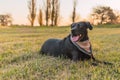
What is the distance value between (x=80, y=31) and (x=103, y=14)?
148ft

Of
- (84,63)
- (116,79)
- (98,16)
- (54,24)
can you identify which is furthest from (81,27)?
(98,16)

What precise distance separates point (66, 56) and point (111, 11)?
44225mm

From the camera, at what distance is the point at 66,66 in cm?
504

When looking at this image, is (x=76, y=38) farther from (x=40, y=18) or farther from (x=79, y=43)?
(x=40, y=18)

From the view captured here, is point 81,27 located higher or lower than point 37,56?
higher

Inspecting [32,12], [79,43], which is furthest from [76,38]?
[32,12]

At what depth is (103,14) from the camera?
49.5m

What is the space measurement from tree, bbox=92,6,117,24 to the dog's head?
4180 centimetres

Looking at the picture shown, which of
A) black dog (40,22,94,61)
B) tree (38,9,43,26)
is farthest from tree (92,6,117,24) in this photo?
black dog (40,22,94,61)

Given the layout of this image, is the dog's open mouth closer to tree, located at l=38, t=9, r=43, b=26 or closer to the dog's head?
the dog's head

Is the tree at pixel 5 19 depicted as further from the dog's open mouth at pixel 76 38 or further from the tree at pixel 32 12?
the dog's open mouth at pixel 76 38

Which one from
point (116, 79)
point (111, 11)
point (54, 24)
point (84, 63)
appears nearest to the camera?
point (116, 79)

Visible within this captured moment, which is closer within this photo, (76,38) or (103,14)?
(76,38)

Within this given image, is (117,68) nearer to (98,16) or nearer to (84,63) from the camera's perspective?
(84,63)
